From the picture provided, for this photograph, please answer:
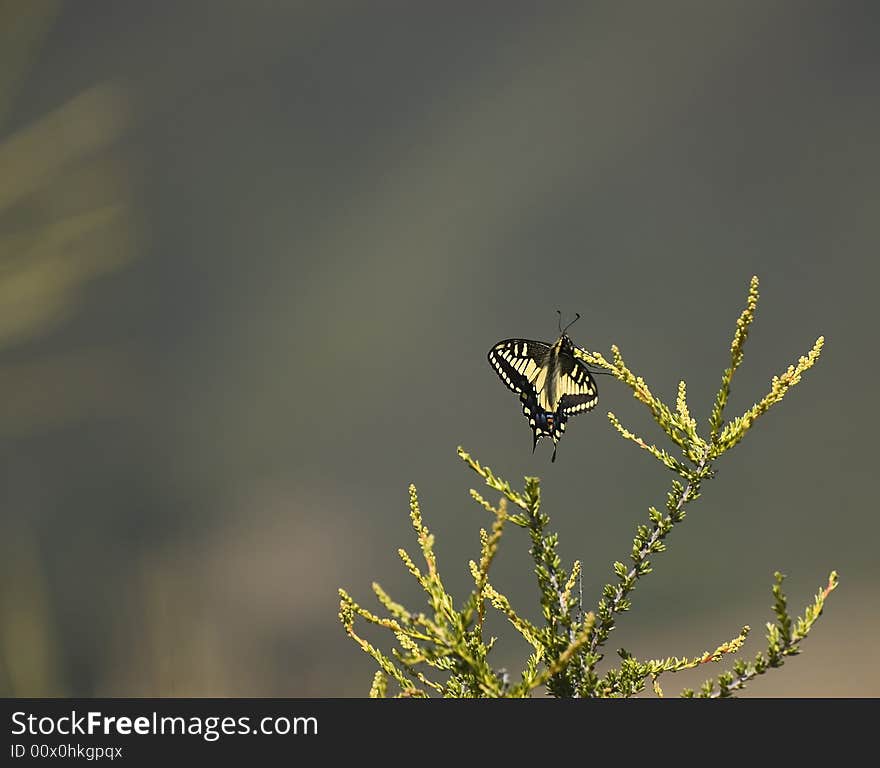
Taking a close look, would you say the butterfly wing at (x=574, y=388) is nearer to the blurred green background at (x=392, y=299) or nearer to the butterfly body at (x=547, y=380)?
the butterfly body at (x=547, y=380)

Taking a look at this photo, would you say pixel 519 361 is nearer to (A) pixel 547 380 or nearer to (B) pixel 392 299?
(A) pixel 547 380

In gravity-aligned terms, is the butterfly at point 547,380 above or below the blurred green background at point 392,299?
below

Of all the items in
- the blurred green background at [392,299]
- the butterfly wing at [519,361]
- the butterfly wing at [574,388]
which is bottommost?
the butterfly wing at [574,388]

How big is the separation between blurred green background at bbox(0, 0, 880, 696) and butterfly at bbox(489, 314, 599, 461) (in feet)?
3.40

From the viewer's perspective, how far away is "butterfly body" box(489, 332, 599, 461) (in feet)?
1.86

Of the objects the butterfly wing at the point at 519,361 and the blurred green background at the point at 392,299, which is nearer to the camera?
the butterfly wing at the point at 519,361

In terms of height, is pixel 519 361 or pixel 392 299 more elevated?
pixel 392 299

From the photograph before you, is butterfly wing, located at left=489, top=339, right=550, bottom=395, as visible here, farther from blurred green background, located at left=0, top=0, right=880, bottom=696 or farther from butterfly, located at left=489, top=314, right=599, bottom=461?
blurred green background, located at left=0, top=0, right=880, bottom=696

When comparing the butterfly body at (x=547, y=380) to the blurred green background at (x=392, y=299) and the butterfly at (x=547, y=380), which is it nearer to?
the butterfly at (x=547, y=380)

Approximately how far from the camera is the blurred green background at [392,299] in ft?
5.31

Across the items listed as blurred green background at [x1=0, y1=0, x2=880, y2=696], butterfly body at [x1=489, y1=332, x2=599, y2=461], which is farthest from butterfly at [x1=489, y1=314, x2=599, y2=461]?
blurred green background at [x1=0, y1=0, x2=880, y2=696]

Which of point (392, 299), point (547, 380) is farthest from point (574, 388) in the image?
point (392, 299)

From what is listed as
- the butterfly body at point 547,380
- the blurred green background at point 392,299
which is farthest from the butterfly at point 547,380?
the blurred green background at point 392,299

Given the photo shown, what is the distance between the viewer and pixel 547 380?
0.59 metres
